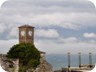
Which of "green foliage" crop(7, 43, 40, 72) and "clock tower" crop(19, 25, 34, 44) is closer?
"green foliage" crop(7, 43, 40, 72)

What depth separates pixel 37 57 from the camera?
1413 cm

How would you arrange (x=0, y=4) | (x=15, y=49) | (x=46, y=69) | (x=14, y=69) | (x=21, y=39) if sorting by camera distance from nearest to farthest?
(x=0, y=4)
(x=14, y=69)
(x=15, y=49)
(x=46, y=69)
(x=21, y=39)

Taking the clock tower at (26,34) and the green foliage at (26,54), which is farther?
the clock tower at (26,34)

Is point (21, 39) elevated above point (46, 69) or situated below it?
above

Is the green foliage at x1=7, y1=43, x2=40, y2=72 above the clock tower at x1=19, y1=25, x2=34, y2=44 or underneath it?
underneath

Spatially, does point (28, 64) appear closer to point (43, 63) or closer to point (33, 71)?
point (33, 71)

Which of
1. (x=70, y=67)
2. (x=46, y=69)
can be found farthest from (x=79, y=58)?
(x=46, y=69)

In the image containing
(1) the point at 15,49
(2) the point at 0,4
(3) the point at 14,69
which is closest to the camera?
(2) the point at 0,4

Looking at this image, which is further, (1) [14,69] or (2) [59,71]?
(2) [59,71]

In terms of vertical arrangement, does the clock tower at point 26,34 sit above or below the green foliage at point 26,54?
above

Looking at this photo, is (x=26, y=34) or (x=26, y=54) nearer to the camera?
(x=26, y=54)

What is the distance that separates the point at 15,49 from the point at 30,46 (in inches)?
34.5

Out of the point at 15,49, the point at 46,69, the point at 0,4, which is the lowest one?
the point at 46,69

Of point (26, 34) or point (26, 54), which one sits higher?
point (26, 34)
